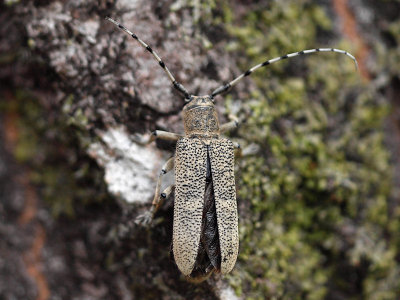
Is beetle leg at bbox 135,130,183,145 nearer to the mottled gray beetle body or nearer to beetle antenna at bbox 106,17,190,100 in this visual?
the mottled gray beetle body

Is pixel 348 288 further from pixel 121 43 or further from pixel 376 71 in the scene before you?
pixel 121 43

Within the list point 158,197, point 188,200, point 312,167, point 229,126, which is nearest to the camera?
point 188,200

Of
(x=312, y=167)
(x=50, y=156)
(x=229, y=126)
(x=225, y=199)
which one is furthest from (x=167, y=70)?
(x=312, y=167)

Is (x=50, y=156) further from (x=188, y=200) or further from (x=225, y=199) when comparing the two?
(x=225, y=199)

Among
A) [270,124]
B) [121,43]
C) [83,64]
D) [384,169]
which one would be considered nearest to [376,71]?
[384,169]

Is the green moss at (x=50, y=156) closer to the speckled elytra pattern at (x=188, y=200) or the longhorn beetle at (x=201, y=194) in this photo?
the longhorn beetle at (x=201, y=194)

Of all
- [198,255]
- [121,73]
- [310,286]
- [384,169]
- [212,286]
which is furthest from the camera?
[384,169]
